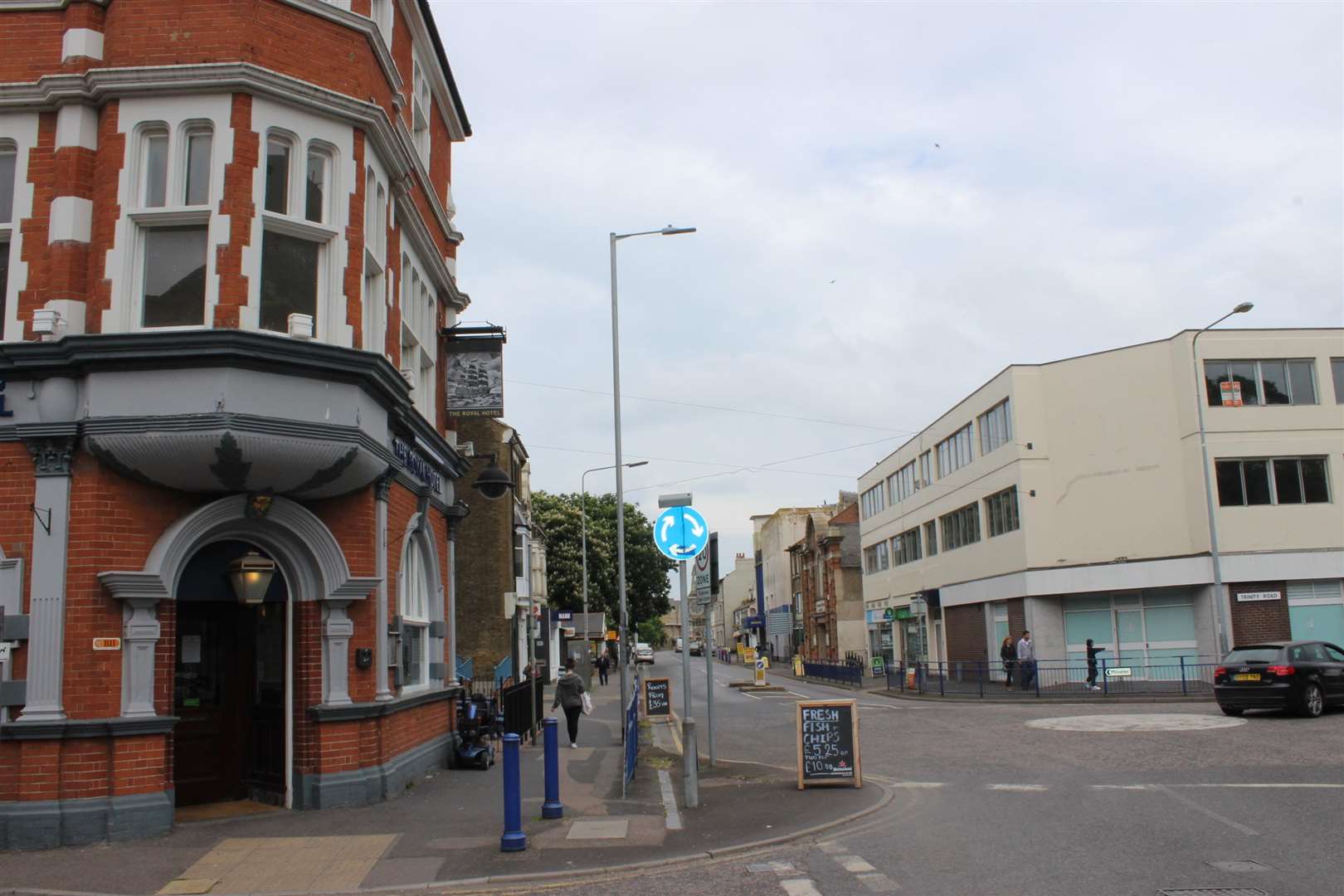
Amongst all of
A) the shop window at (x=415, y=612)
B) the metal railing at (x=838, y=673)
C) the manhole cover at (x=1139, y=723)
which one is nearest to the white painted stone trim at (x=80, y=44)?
the shop window at (x=415, y=612)

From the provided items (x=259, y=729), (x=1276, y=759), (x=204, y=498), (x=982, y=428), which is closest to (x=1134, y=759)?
(x=1276, y=759)

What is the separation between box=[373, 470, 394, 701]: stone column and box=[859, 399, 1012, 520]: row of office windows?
28651 mm

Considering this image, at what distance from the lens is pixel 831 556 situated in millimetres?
71062

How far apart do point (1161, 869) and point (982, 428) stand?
34.2m

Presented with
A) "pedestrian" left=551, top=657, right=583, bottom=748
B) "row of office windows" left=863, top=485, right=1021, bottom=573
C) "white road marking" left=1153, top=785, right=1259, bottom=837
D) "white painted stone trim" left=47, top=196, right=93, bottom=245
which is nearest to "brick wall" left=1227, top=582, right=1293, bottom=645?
"row of office windows" left=863, top=485, right=1021, bottom=573

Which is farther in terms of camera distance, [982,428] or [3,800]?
[982,428]

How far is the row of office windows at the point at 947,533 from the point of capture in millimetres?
38594

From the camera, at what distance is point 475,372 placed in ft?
59.1

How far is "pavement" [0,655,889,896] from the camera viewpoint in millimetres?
8930

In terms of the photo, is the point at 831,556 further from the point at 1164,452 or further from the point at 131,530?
the point at 131,530

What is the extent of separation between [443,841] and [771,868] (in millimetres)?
3281

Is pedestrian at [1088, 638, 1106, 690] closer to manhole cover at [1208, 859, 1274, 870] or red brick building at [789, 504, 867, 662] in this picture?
manhole cover at [1208, 859, 1274, 870]

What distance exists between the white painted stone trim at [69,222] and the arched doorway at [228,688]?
3577 mm

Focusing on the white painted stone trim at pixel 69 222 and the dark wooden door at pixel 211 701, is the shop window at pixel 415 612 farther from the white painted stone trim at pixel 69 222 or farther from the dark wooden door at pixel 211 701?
the white painted stone trim at pixel 69 222
